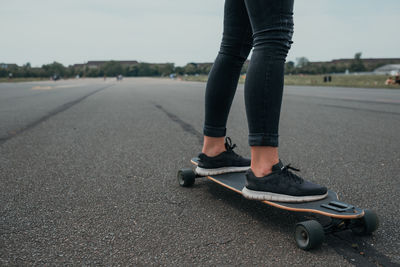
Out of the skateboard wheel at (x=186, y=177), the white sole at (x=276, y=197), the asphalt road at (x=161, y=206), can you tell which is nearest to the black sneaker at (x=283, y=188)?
the white sole at (x=276, y=197)

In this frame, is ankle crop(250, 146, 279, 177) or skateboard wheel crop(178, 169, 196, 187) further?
skateboard wheel crop(178, 169, 196, 187)

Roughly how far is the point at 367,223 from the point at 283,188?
1.22 feet

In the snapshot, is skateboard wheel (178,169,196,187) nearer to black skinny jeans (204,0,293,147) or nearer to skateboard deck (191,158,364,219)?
skateboard deck (191,158,364,219)

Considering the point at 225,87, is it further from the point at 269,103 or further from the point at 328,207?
the point at 328,207

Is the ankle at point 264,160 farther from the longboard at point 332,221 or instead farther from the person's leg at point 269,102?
the longboard at point 332,221

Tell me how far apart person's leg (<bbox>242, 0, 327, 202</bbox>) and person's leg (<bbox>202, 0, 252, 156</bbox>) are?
0.31 meters

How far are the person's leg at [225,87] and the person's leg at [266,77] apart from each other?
12.4 inches

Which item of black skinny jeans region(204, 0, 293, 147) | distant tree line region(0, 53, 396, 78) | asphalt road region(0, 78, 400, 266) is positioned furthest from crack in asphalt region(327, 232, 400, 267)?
distant tree line region(0, 53, 396, 78)

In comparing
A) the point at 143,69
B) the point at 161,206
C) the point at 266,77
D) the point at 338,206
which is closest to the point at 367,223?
the point at 338,206

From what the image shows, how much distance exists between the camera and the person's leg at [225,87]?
201 centimetres

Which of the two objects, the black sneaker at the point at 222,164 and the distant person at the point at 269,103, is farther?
the black sneaker at the point at 222,164

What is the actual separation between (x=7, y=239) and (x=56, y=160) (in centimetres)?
158

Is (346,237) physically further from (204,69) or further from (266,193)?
(204,69)

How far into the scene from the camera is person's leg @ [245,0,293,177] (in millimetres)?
1644
